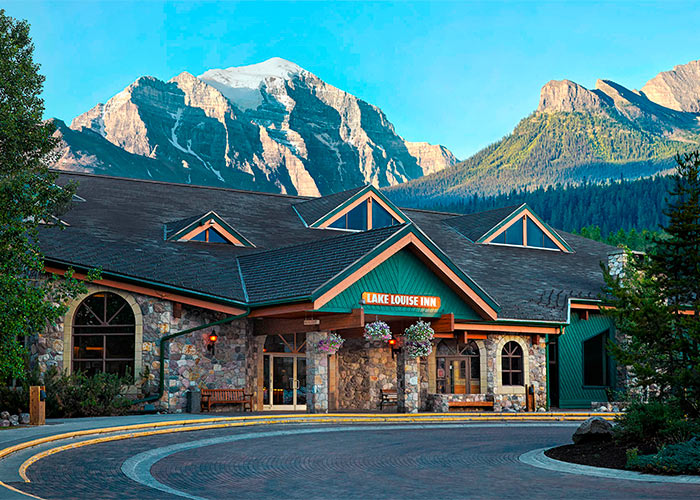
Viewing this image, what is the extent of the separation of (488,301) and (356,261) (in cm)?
488

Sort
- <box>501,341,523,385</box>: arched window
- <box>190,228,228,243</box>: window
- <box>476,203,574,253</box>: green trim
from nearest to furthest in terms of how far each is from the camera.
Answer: <box>501,341,523,385</box>: arched window
<box>190,228,228,243</box>: window
<box>476,203,574,253</box>: green trim

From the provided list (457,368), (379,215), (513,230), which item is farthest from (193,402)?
(513,230)

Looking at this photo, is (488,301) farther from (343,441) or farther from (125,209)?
(125,209)

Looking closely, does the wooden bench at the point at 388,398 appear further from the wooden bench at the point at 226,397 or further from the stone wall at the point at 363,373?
the wooden bench at the point at 226,397

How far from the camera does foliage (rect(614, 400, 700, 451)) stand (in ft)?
44.4

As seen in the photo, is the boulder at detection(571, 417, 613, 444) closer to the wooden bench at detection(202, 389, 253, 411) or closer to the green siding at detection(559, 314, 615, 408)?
the wooden bench at detection(202, 389, 253, 411)

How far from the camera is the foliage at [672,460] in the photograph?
1225cm

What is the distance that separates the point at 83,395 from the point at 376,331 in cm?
803

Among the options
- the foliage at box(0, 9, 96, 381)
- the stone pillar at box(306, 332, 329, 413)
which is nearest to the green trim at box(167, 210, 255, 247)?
the stone pillar at box(306, 332, 329, 413)

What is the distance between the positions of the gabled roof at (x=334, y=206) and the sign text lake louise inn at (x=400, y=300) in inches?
366

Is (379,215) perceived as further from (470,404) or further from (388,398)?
(470,404)

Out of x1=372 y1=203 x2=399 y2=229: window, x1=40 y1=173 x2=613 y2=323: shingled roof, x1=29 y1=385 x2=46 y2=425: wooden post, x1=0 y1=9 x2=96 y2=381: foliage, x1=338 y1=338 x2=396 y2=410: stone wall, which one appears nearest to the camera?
x1=0 y1=9 x2=96 y2=381: foliage

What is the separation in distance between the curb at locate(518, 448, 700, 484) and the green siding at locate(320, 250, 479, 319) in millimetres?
9087

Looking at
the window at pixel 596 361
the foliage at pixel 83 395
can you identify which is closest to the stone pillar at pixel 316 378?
the foliage at pixel 83 395
